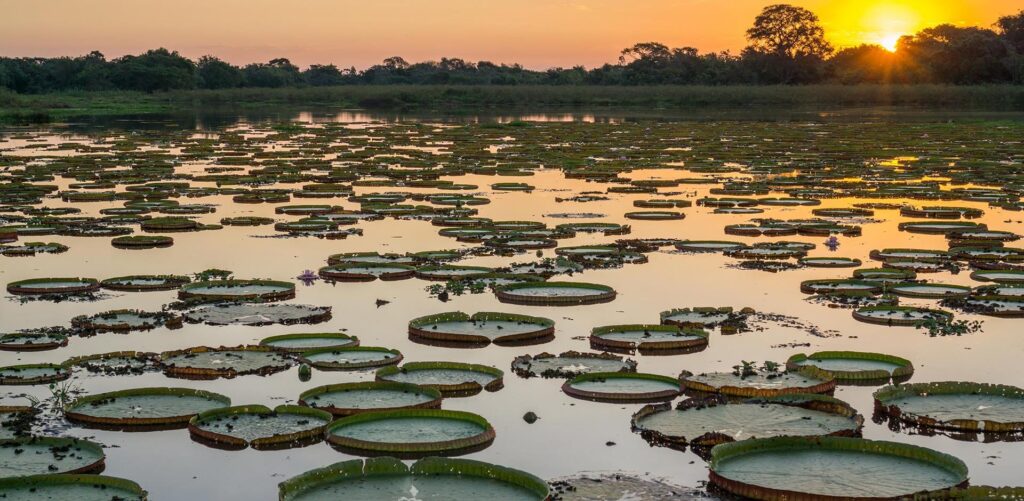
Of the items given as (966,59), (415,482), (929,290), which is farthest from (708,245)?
(966,59)

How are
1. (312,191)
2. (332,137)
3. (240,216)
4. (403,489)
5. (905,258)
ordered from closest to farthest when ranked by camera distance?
(403,489) → (905,258) → (240,216) → (312,191) → (332,137)

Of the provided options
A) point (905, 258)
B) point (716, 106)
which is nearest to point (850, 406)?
point (905, 258)

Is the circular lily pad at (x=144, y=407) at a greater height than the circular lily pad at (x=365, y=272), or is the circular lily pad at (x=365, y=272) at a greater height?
the circular lily pad at (x=365, y=272)

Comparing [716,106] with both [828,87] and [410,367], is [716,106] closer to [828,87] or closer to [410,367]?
[828,87]

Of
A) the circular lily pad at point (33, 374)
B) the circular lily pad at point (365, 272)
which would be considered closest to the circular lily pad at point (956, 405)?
the circular lily pad at point (33, 374)

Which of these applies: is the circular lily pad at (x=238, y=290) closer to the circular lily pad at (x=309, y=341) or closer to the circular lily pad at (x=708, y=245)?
the circular lily pad at (x=309, y=341)

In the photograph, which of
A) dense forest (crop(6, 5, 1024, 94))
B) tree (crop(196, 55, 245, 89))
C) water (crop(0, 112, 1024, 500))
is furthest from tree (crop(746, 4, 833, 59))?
water (crop(0, 112, 1024, 500))
